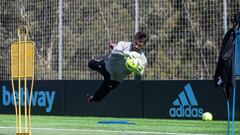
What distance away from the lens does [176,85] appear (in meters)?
17.5

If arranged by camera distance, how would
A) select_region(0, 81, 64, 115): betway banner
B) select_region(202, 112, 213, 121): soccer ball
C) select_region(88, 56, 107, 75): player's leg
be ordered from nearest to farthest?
select_region(88, 56, 107, 75): player's leg < select_region(202, 112, 213, 121): soccer ball < select_region(0, 81, 64, 115): betway banner

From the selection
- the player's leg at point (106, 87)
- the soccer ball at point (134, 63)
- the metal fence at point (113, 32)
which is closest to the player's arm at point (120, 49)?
the soccer ball at point (134, 63)

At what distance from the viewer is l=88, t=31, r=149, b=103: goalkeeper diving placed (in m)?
11.4

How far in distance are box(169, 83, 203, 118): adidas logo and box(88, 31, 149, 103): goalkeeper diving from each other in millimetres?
4842

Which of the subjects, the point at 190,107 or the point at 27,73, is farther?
the point at 190,107

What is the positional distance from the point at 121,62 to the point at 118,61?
2.7 inches

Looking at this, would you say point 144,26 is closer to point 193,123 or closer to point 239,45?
point 193,123

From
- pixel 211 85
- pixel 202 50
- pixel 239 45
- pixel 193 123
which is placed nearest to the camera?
pixel 239 45

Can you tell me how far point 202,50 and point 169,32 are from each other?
1914 mm

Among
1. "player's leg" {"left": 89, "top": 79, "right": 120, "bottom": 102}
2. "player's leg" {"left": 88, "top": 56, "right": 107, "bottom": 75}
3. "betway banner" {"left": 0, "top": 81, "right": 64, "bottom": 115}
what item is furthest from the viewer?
"betway banner" {"left": 0, "top": 81, "right": 64, "bottom": 115}

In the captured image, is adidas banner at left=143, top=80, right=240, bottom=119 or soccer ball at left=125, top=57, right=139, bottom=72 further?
adidas banner at left=143, top=80, right=240, bottom=119

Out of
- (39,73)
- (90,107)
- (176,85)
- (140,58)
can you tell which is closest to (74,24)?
Result: (39,73)

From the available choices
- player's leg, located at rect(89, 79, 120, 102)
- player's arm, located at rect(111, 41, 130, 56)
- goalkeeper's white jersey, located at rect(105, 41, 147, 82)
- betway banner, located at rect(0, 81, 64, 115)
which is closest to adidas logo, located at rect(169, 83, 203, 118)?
betway banner, located at rect(0, 81, 64, 115)

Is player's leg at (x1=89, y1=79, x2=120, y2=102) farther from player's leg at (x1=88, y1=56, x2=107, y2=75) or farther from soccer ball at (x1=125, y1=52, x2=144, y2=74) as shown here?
soccer ball at (x1=125, y1=52, x2=144, y2=74)
